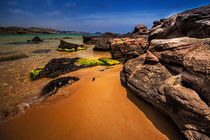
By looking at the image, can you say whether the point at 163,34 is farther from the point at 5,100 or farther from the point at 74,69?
the point at 5,100

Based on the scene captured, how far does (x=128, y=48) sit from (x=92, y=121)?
5.72 m

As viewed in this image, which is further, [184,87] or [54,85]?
[54,85]

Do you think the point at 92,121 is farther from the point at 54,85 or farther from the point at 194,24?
the point at 194,24

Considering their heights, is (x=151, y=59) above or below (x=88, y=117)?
above

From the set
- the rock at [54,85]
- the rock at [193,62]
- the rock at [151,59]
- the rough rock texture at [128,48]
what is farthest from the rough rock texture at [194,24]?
the rock at [54,85]

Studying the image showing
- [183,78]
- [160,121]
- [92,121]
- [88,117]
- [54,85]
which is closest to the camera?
[183,78]

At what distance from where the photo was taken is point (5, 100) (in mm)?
3385

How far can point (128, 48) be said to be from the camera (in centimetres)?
674

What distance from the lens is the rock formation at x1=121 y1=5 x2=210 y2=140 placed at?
1501 millimetres

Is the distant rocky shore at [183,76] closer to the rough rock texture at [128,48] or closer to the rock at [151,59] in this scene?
the rock at [151,59]

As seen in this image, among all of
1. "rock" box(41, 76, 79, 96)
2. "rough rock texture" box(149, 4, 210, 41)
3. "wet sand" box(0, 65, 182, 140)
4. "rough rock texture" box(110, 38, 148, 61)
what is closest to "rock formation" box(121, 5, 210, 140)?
"rough rock texture" box(149, 4, 210, 41)

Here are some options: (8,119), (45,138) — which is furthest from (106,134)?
(8,119)

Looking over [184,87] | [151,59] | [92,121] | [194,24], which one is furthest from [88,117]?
[194,24]

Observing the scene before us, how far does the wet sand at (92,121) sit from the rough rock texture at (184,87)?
425 millimetres
